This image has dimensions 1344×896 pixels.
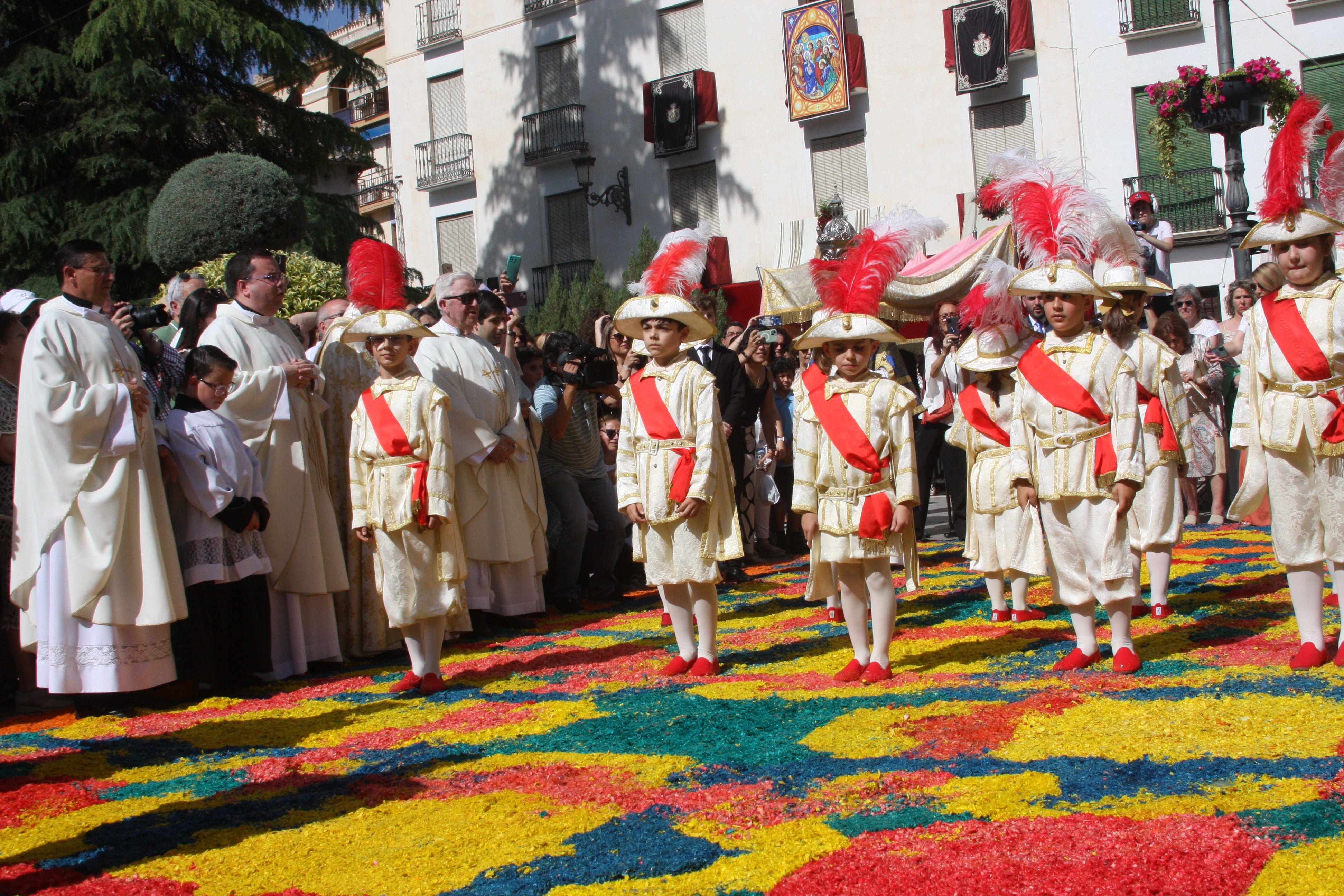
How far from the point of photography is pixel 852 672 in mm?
5617

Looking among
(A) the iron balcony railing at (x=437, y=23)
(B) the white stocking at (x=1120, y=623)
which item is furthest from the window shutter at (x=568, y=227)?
(B) the white stocking at (x=1120, y=623)

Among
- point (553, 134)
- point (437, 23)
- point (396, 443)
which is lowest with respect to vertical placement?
point (396, 443)

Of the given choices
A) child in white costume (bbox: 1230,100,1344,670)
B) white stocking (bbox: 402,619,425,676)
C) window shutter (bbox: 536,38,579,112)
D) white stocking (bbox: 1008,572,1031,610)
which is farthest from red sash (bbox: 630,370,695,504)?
window shutter (bbox: 536,38,579,112)

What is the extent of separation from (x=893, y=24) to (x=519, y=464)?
1898 centimetres

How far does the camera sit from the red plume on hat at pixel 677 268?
6.25 m

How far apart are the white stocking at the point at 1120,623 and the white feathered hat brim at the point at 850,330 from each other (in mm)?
1454

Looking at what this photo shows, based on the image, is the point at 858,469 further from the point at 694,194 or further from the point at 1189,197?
the point at 694,194

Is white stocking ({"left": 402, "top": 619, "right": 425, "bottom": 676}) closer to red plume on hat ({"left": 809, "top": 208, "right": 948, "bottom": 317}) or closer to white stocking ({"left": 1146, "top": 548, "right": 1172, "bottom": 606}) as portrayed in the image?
red plume on hat ({"left": 809, "top": 208, "right": 948, "bottom": 317})

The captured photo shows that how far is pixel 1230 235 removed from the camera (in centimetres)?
1165

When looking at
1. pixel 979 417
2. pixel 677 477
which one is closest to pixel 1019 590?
pixel 979 417

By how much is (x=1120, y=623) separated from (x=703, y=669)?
1.88 m

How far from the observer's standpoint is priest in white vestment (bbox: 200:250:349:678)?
22.1 ft

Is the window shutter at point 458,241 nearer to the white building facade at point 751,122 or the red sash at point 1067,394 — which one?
the white building facade at point 751,122

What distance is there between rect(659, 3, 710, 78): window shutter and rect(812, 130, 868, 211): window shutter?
343cm
